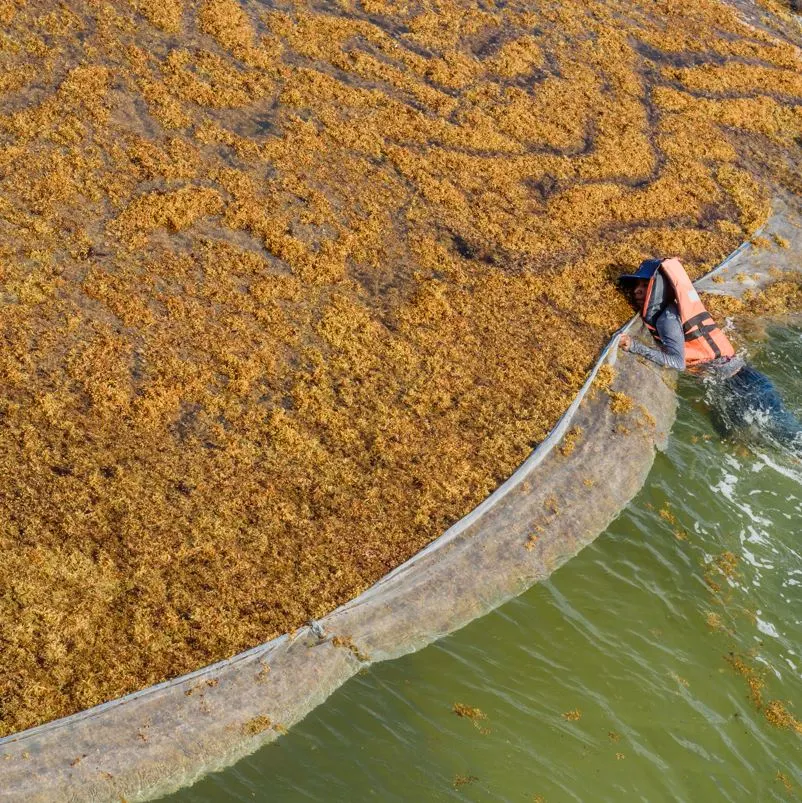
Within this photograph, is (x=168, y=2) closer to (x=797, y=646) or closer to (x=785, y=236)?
(x=785, y=236)

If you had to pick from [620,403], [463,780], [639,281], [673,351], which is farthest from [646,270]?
[463,780]

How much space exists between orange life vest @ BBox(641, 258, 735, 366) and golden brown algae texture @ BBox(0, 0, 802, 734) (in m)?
0.95

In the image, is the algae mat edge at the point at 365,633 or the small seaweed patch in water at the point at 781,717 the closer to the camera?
the algae mat edge at the point at 365,633

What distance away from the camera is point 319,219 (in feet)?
61.7

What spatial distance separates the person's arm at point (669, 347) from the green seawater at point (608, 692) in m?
2.97

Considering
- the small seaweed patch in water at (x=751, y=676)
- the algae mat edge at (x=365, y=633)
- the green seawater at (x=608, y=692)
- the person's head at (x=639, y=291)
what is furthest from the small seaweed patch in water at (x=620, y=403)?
the small seaweed patch in water at (x=751, y=676)

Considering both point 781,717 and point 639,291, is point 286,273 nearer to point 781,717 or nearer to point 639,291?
point 639,291

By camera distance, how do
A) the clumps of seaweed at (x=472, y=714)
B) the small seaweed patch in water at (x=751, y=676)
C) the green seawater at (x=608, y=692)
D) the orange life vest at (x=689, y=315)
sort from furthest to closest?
1. the orange life vest at (x=689, y=315)
2. the small seaweed patch in water at (x=751, y=676)
3. the clumps of seaweed at (x=472, y=714)
4. the green seawater at (x=608, y=692)

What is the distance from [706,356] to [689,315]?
935 millimetres

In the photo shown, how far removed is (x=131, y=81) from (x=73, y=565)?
1367 centimetres

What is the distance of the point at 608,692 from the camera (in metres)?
12.3

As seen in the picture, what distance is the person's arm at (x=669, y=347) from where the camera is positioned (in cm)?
1747

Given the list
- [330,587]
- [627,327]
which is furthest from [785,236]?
[330,587]

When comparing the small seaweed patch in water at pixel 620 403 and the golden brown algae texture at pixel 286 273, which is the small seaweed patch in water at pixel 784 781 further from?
the small seaweed patch in water at pixel 620 403
